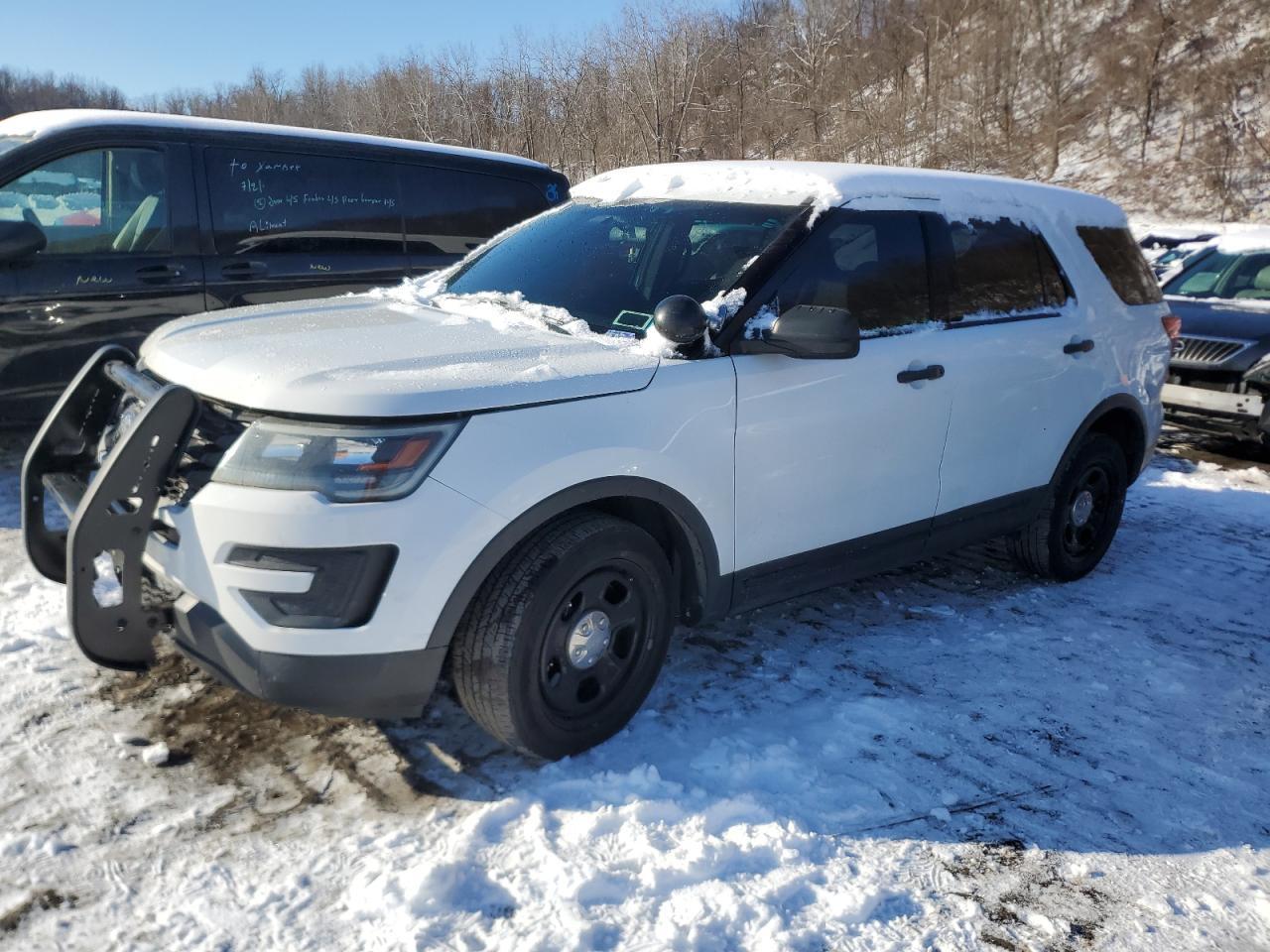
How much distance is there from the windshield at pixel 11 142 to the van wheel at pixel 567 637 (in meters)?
4.29

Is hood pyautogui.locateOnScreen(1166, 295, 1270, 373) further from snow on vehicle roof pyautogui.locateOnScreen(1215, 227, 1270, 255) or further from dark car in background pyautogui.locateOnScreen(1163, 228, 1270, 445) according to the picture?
snow on vehicle roof pyautogui.locateOnScreen(1215, 227, 1270, 255)

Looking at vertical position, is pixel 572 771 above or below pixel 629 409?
below

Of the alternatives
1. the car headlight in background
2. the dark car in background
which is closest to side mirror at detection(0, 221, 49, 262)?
the dark car in background

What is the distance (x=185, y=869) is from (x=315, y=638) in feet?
2.16

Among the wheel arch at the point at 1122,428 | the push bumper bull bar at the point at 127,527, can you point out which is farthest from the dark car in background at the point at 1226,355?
the push bumper bull bar at the point at 127,527

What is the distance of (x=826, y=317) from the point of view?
10.4 ft

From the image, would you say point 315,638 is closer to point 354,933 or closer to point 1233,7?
point 354,933

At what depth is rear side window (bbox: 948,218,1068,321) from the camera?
4148 millimetres

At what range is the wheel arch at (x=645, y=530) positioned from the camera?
2750 millimetres

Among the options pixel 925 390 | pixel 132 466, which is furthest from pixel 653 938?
pixel 925 390

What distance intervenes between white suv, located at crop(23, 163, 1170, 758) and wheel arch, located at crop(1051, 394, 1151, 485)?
4 cm

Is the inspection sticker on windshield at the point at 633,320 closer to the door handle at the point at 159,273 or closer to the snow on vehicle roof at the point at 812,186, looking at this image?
the snow on vehicle roof at the point at 812,186

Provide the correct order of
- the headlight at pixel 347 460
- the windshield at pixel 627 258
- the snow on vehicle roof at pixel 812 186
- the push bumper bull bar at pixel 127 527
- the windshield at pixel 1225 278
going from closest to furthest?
the headlight at pixel 347 460 < the push bumper bull bar at pixel 127 527 < the windshield at pixel 627 258 < the snow on vehicle roof at pixel 812 186 < the windshield at pixel 1225 278

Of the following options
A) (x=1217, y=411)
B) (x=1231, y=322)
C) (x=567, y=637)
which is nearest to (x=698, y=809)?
(x=567, y=637)
